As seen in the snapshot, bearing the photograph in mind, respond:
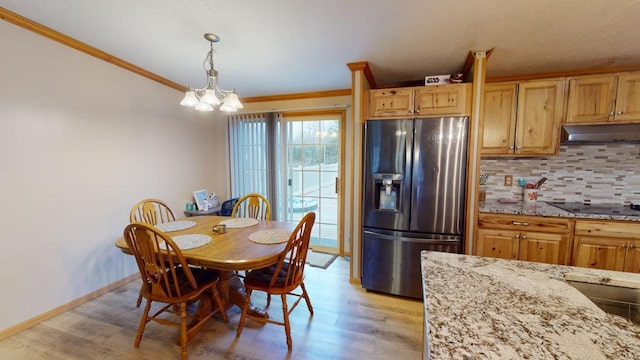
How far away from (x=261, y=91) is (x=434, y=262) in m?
3.17

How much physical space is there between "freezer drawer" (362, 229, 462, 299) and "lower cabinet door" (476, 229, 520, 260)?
26 centimetres

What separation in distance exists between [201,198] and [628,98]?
4718 mm

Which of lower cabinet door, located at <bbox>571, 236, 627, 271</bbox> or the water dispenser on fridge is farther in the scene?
the water dispenser on fridge

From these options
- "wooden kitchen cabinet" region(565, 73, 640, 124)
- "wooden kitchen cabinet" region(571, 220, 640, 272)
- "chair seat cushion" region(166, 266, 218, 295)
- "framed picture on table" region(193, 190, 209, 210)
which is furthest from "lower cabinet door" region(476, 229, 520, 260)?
"framed picture on table" region(193, 190, 209, 210)

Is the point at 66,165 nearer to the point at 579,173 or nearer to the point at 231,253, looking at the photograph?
the point at 231,253

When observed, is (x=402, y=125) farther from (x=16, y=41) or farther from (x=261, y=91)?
(x=16, y=41)

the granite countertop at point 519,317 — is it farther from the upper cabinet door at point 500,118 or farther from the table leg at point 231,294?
the upper cabinet door at point 500,118

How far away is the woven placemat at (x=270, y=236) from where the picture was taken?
1.95 metres

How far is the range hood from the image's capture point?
Result: 229 cm

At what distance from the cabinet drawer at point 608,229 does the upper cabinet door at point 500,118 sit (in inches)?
33.9

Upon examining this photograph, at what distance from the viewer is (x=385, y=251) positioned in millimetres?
2471

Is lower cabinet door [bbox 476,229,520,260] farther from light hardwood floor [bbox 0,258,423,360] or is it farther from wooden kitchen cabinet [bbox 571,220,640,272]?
light hardwood floor [bbox 0,258,423,360]

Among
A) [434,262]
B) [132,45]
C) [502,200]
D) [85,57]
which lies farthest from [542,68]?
[85,57]

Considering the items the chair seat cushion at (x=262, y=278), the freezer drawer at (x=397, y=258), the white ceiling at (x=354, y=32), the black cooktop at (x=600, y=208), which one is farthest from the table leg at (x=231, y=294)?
the black cooktop at (x=600, y=208)
